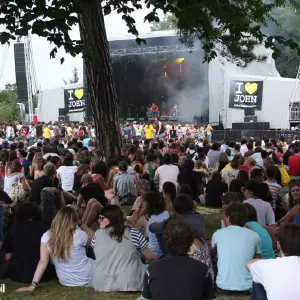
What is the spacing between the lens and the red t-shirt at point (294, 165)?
45.6 feet

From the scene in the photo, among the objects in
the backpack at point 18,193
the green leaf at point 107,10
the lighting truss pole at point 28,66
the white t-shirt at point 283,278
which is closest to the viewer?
the white t-shirt at point 283,278

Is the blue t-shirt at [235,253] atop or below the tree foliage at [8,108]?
atop

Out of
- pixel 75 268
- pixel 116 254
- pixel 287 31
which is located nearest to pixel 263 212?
pixel 116 254

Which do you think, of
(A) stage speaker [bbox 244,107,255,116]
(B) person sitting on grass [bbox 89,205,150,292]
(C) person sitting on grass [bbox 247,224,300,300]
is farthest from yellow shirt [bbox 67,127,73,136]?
(C) person sitting on grass [bbox 247,224,300,300]

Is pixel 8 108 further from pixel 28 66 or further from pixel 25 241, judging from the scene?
pixel 25 241

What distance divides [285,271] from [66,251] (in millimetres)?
2916

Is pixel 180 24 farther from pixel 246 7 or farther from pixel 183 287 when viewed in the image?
pixel 183 287

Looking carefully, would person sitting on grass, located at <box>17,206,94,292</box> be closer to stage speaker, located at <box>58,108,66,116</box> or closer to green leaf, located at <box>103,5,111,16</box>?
green leaf, located at <box>103,5,111,16</box>

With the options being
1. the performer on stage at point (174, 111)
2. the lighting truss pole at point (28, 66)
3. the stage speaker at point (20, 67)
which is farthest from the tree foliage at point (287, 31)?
the stage speaker at point (20, 67)

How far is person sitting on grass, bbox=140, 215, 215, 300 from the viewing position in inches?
154

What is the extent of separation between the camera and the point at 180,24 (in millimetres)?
7957

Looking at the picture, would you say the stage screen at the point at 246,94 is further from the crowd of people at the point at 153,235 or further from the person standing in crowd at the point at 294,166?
the crowd of people at the point at 153,235

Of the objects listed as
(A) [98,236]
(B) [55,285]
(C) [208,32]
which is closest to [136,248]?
(A) [98,236]

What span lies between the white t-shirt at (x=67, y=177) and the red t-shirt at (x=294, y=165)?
210 inches
